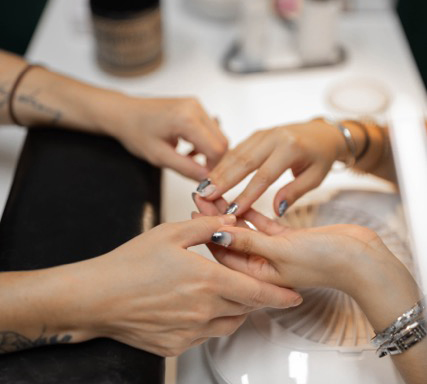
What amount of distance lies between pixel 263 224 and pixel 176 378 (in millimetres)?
219

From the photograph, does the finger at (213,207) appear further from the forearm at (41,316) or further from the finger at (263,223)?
the forearm at (41,316)

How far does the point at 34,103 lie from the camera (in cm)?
94

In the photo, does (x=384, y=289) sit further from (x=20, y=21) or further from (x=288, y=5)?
(x=20, y=21)

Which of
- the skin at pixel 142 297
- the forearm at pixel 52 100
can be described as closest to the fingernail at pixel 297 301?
the skin at pixel 142 297

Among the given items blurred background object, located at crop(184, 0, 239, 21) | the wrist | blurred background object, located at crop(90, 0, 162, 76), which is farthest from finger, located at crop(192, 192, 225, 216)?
blurred background object, located at crop(184, 0, 239, 21)

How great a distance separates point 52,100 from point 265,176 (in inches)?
15.8

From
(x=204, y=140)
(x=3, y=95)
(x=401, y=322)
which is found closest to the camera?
(x=401, y=322)

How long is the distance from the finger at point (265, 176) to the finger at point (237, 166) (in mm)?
13

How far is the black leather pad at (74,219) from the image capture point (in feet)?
1.99

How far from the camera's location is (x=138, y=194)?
0.81 meters

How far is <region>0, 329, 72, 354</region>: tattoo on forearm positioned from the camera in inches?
24.2

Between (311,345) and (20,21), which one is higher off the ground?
(311,345)

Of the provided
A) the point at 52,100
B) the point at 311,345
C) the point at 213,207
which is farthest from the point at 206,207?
the point at 52,100

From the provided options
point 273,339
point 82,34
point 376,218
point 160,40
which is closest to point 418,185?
point 376,218
